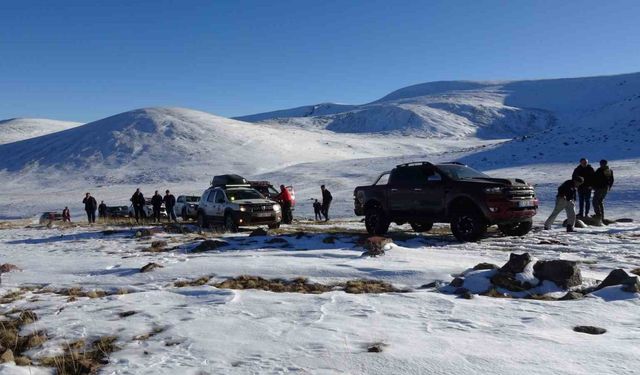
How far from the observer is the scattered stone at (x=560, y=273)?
23.9 ft

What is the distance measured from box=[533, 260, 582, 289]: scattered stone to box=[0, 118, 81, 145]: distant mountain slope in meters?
145

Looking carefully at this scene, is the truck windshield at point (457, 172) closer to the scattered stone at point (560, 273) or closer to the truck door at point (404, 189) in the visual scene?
the truck door at point (404, 189)

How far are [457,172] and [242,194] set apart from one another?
7979 mm

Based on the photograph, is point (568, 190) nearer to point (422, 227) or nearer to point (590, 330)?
point (422, 227)

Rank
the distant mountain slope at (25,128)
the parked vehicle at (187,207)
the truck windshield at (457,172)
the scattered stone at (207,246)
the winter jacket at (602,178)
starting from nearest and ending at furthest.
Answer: the scattered stone at (207,246)
the truck windshield at (457,172)
the winter jacket at (602,178)
the parked vehicle at (187,207)
the distant mountain slope at (25,128)

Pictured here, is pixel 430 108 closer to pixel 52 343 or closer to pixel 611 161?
pixel 611 161

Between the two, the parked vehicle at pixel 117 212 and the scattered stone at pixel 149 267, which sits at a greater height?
the scattered stone at pixel 149 267

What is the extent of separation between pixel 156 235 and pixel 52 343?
10.3 metres

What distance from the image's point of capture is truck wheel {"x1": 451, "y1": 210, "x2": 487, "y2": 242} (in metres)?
12.1

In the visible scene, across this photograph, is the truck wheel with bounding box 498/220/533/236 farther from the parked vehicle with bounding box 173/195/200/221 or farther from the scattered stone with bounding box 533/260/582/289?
the parked vehicle with bounding box 173/195/200/221

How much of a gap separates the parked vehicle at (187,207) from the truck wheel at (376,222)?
553 inches

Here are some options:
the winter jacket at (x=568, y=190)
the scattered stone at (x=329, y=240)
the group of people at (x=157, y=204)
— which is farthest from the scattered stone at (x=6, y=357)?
the group of people at (x=157, y=204)

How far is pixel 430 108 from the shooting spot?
14338 centimetres

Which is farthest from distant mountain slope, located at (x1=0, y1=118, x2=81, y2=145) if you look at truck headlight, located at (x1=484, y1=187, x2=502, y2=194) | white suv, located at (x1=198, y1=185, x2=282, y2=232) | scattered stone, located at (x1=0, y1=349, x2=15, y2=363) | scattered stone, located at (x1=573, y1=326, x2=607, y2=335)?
scattered stone, located at (x1=573, y1=326, x2=607, y2=335)
